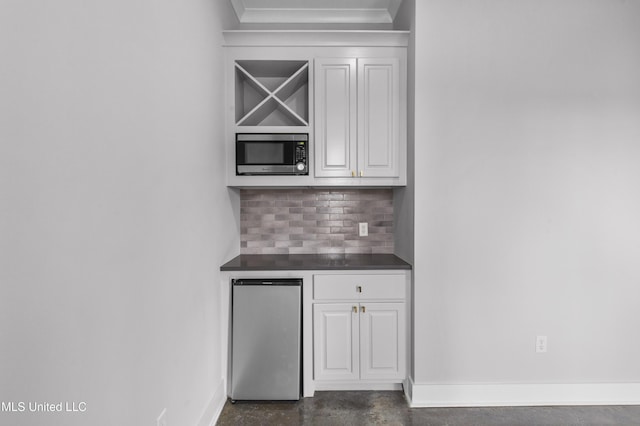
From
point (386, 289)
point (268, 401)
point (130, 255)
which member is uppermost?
point (130, 255)

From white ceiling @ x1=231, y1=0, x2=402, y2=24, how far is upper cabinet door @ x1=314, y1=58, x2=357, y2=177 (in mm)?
719

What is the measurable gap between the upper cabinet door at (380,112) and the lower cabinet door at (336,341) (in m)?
1.04

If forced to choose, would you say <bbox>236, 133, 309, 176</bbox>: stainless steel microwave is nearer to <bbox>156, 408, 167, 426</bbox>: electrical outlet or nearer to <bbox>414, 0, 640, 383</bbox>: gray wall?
<bbox>414, 0, 640, 383</bbox>: gray wall

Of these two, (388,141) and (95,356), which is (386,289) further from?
(95,356)

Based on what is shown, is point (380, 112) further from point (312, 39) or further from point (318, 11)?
point (318, 11)

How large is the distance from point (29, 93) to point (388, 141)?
6.85 ft

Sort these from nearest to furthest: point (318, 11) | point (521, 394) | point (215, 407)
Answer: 1. point (215, 407)
2. point (521, 394)
3. point (318, 11)

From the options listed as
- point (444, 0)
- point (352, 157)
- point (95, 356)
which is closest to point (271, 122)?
point (352, 157)

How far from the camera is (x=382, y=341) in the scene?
7.84ft

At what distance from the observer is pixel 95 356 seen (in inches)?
39.1

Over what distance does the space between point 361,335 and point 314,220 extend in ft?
3.41

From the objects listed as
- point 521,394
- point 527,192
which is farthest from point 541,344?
point 527,192

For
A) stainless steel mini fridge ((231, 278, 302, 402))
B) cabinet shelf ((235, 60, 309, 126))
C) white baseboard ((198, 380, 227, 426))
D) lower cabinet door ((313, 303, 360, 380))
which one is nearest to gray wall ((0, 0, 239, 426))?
white baseboard ((198, 380, 227, 426))

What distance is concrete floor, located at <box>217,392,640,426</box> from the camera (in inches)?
83.2
